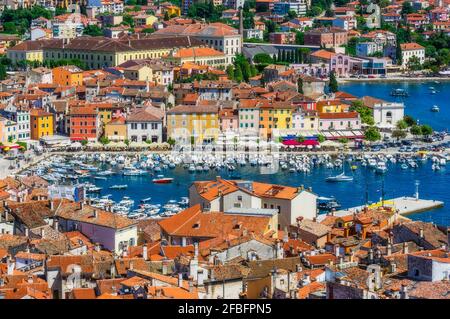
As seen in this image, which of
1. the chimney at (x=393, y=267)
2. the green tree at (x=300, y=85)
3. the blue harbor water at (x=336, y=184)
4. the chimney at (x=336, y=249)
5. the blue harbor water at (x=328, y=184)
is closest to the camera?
the chimney at (x=393, y=267)

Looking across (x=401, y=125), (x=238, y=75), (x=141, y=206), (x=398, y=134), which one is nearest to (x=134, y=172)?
(x=141, y=206)

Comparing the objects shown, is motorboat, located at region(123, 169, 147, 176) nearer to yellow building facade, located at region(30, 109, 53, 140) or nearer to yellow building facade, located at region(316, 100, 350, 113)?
yellow building facade, located at region(30, 109, 53, 140)

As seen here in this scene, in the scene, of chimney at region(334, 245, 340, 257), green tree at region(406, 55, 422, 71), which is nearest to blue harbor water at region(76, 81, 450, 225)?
chimney at region(334, 245, 340, 257)

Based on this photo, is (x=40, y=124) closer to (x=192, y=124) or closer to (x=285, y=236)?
(x=192, y=124)

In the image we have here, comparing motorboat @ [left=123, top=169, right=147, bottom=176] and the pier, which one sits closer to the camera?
the pier

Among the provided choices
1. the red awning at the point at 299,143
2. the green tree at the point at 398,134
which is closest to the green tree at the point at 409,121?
the green tree at the point at 398,134

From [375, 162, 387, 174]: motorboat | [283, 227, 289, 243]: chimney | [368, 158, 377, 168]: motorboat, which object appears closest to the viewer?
[283, 227, 289, 243]: chimney

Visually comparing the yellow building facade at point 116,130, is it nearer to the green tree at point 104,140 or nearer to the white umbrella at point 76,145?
the green tree at point 104,140
